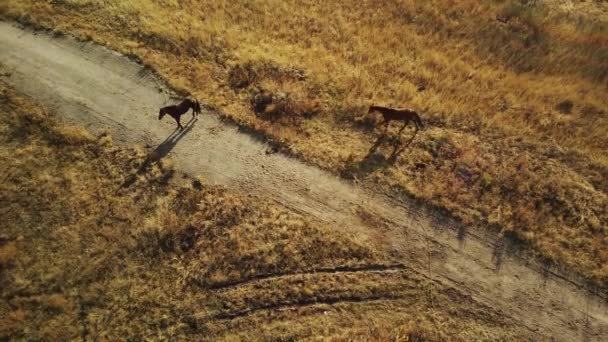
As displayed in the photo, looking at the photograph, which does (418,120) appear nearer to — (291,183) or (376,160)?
(376,160)

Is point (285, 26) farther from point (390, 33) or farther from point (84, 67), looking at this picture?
point (84, 67)

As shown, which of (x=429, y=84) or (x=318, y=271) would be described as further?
(x=429, y=84)

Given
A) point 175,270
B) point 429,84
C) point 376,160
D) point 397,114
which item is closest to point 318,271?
point 175,270

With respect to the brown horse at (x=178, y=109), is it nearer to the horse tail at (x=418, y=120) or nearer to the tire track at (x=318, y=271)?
the tire track at (x=318, y=271)

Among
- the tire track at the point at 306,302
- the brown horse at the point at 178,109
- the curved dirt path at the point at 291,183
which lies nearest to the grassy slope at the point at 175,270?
the tire track at the point at 306,302

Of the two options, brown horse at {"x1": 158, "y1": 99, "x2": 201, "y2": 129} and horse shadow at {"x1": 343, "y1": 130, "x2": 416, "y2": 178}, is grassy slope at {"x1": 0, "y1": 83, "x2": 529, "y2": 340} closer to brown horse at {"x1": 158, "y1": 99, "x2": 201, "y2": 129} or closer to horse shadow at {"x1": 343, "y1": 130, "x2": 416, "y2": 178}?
brown horse at {"x1": 158, "y1": 99, "x2": 201, "y2": 129}

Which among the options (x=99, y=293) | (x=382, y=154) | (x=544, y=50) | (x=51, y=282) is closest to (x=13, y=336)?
(x=51, y=282)
